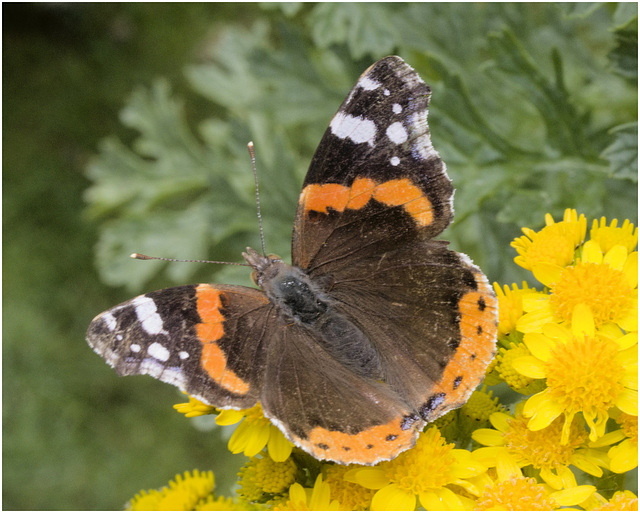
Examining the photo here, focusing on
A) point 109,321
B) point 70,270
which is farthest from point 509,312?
point 70,270

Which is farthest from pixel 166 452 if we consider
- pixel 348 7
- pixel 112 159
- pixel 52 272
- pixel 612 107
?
pixel 612 107

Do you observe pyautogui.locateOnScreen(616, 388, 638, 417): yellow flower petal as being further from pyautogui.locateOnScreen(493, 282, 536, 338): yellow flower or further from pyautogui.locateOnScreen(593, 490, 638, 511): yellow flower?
pyautogui.locateOnScreen(493, 282, 536, 338): yellow flower

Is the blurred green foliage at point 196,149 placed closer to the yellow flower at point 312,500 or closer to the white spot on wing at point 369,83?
the white spot on wing at point 369,83

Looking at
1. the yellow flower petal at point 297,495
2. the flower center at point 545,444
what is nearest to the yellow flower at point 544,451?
the flower center at point 545,444

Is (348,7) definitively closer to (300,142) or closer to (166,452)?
(300,142)

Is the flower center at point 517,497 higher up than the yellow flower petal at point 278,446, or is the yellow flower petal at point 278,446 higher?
the yellow flower petal at point 278,446

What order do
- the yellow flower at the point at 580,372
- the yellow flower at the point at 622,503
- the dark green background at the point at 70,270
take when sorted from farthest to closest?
1. the dark green background at the point at 70,270
2. the yellow flower at the point at 580,372
3. the yellow flower at the point at 622,503

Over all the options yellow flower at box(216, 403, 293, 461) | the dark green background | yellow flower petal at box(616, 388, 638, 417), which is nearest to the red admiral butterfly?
yellow flower at box(216, 403, 293, 461)
